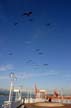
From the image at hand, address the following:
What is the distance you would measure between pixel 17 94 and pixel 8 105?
2921cm

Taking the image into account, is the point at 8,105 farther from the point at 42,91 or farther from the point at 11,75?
the point at 42,91

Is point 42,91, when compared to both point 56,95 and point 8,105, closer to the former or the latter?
point 56,95

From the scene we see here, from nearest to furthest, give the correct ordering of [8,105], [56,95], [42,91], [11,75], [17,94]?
[8,105]
[11,75]
[17,94]
[42,91]
[56,95]

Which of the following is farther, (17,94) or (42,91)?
(42,91)

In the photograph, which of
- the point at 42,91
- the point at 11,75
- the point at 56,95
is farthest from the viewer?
the point at 56,95

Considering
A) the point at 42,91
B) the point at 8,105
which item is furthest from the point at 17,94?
the point at 8,105

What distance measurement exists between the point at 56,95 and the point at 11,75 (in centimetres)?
4971

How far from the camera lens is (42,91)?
2734 inches

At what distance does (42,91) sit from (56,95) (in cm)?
760

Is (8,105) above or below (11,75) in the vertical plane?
below

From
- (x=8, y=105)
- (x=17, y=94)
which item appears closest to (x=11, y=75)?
(x=8, y=105)

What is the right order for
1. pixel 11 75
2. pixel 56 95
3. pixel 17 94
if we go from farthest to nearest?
pixel 56 95 < pixel 17 94 < pixel 11 75

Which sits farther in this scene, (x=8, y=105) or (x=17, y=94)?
(x=17, y=94)

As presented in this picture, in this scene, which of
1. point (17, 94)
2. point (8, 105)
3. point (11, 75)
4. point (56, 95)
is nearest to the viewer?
point (8, 105)
